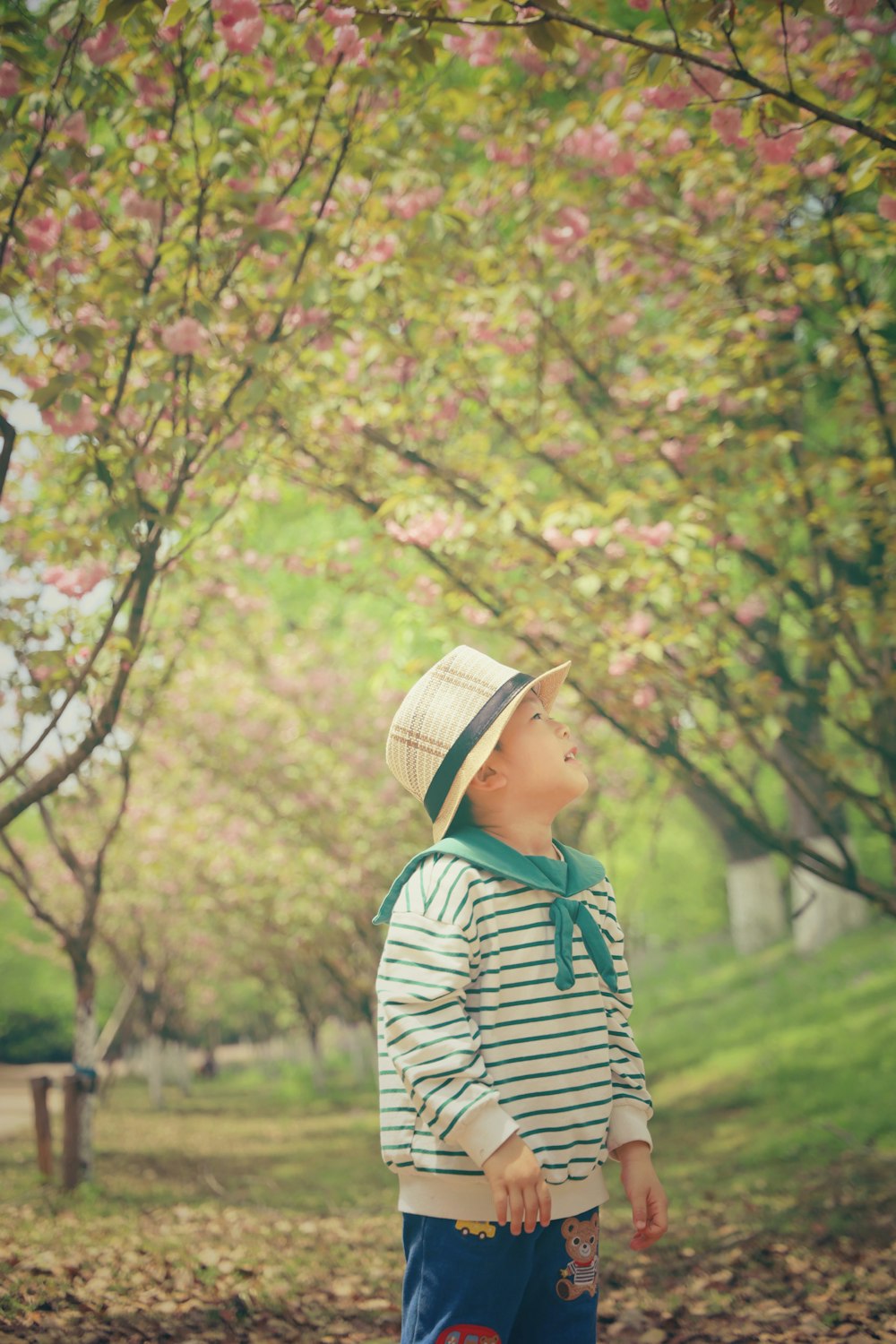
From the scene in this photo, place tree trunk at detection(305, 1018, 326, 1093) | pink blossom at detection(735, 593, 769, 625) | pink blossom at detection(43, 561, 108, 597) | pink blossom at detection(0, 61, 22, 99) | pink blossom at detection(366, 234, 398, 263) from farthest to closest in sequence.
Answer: tree trunk at detection(305, 1018, 326, 1093) → pink blossom at detection(735, 593, 769, 625) → pink blossom at detection(366, 234, 398, 263) → pink blossom at detection(43, 561, 108, 597) → pink blossom at detection(0, 61, 22, 99)

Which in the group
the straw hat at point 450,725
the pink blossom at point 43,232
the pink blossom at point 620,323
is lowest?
the straw hat at point 450,725

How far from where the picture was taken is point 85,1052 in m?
7.29

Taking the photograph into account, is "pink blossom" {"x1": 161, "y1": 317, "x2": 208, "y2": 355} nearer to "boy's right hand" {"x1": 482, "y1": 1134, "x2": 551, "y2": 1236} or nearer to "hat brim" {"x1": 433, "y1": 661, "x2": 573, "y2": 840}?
"hat brim" {"x1": 433, "y1": 661, "x2": 573, "y2": 840}

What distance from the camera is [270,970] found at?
22.2 meters

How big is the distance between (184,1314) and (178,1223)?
2681mm

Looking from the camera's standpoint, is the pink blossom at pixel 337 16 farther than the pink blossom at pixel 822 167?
No

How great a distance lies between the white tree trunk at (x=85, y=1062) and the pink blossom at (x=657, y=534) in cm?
481

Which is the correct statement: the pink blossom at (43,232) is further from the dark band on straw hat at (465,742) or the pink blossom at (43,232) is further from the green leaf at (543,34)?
the dark band on straw hat at (465,742)

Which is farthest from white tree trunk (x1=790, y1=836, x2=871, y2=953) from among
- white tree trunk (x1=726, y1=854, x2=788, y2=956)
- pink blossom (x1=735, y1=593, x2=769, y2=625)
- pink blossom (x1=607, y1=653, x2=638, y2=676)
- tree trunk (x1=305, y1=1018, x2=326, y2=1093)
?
pink blossom (x1=607, y1=653, x2=638, y2=676)

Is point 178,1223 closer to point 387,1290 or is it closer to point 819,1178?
point 387,1290

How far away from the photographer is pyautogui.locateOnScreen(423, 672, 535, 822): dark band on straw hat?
7.44ft

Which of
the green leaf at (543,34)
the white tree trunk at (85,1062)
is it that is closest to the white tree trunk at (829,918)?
the white tree trunk at (85,1062)

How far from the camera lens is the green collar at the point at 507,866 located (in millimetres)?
2154

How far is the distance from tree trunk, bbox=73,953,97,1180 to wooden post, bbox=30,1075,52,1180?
0.78 m
